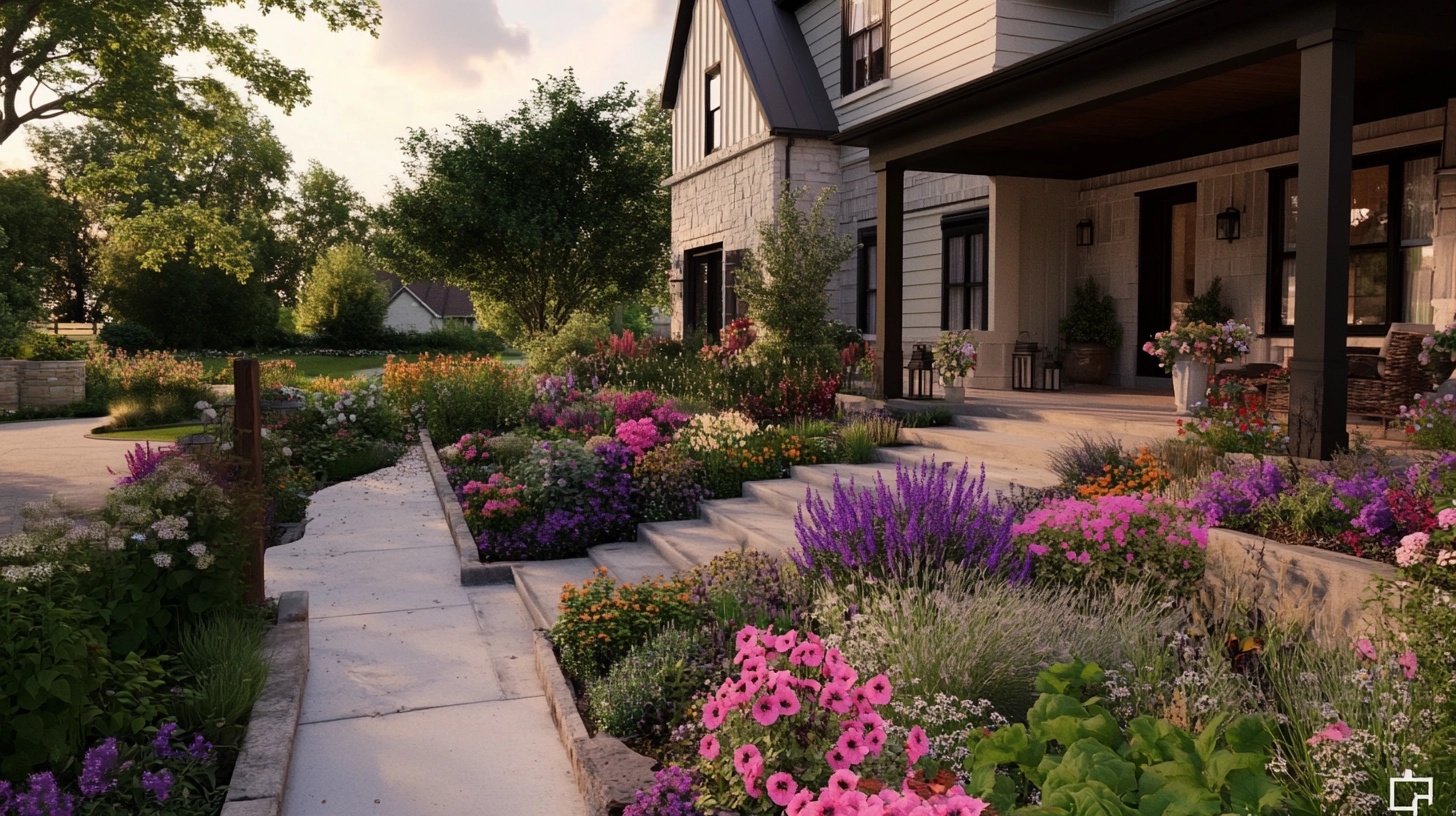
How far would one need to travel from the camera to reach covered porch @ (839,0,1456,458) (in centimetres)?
562

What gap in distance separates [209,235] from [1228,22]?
21.3 m

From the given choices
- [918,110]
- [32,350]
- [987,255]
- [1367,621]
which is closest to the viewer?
[1367,621]

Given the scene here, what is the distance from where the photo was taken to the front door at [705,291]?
17578mm

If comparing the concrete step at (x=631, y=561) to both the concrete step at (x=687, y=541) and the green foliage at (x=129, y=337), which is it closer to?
the concrete step at (x=687, y=541)

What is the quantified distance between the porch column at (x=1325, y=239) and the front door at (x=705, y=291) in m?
12.0

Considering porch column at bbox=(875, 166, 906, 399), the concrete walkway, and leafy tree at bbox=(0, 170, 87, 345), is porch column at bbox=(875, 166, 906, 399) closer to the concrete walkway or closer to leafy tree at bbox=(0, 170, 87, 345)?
the concrete walkway

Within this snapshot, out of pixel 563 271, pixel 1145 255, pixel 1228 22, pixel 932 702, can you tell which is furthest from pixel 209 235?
pixel 932 702

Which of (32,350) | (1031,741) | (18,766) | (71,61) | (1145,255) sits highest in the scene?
(71,61)

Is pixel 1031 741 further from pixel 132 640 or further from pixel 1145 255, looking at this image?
pixel 1145 255

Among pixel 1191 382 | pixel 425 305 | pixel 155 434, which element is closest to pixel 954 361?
pixel 1191 382

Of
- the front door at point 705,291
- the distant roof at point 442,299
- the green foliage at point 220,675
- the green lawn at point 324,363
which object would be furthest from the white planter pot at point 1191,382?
the distant roof at point 442,299

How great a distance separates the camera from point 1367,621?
3572 mm

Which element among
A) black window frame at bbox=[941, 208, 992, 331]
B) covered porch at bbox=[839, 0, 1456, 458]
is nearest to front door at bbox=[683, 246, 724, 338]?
black window frame at bbox=[941, 208, 992, 331]

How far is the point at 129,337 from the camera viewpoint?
3161 cm
